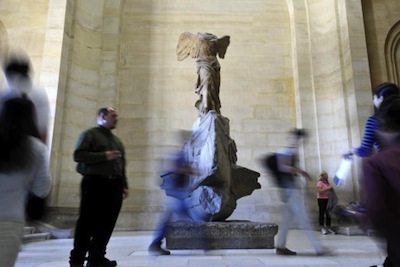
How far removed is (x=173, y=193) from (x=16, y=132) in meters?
3.33

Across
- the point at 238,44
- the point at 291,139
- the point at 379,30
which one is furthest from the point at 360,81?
the point at 291,139

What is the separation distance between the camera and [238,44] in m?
11.5

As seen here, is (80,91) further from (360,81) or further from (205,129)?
(360,81)

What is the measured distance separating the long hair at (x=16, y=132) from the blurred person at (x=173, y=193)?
2946 millimetres

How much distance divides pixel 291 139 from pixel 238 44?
23.6 feet

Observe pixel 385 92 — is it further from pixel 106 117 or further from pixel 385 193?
pixel 106 117

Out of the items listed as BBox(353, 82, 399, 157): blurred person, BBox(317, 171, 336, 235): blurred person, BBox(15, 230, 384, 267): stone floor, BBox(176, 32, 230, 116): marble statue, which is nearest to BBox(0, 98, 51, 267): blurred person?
BBox(15, 230, 384, 267): stone floor

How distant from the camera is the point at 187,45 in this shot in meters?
7.18

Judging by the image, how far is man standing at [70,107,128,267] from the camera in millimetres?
3213

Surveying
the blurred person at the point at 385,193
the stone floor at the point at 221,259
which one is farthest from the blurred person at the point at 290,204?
the blurred person at the point at 385,193

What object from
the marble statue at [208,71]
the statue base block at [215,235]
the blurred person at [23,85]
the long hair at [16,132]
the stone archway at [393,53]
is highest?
the stone archway at [393,53]

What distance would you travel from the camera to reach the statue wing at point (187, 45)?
7.00 meters

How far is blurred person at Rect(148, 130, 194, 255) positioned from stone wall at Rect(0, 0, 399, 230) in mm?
5204

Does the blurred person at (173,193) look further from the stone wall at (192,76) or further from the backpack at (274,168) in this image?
the stone wall at (192,76)
